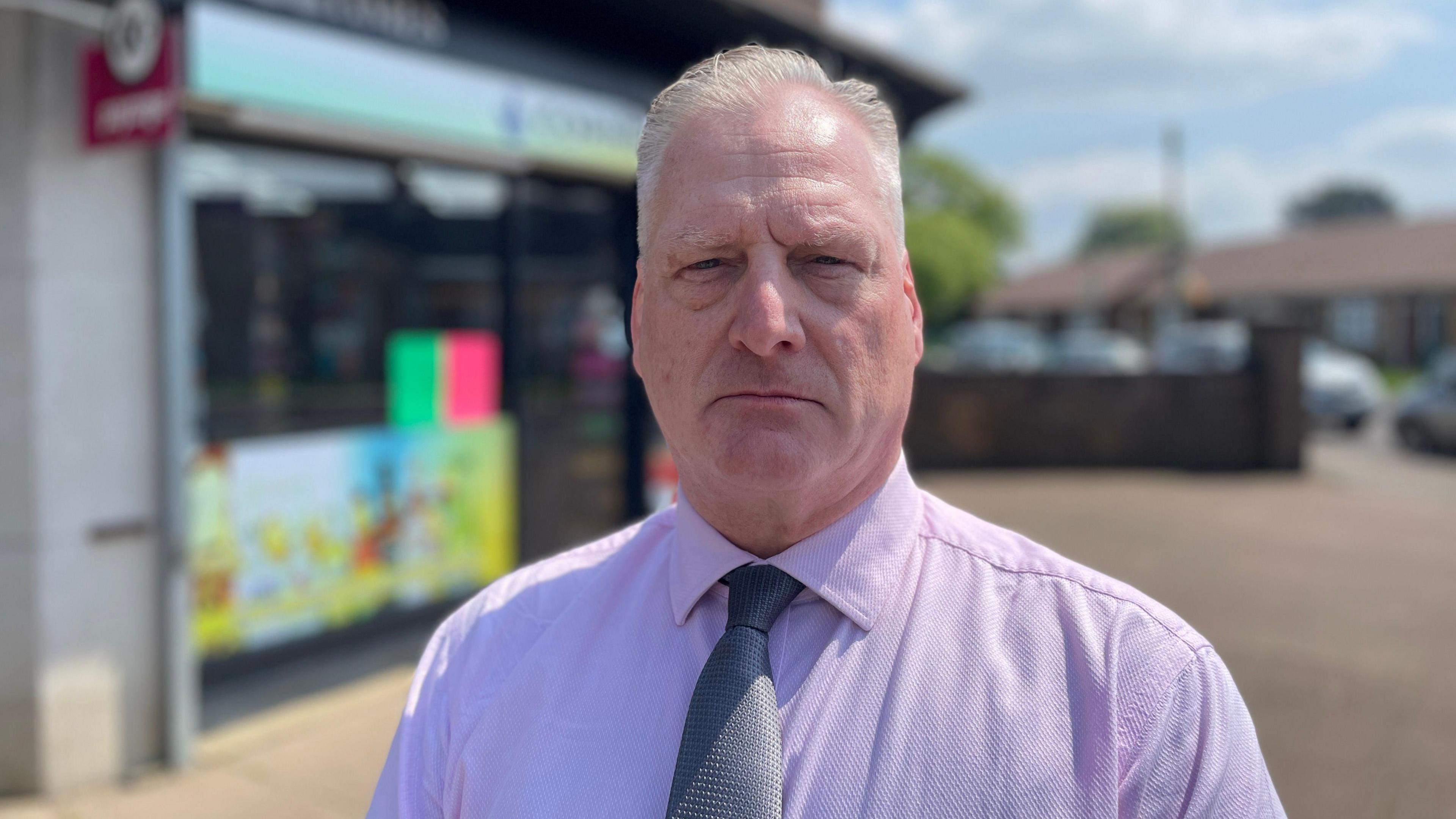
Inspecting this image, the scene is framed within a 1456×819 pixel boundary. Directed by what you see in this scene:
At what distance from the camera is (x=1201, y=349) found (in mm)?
24547

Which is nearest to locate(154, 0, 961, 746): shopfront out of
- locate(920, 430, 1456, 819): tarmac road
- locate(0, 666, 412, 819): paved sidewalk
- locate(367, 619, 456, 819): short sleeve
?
locate(0, 666, 412, 819): paved sidewalk

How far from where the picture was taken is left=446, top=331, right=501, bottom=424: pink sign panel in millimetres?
6059

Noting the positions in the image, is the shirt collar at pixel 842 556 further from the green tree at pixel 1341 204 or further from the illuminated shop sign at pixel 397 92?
the green tree at pixel 1341 204

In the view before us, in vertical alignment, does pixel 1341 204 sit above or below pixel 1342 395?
above

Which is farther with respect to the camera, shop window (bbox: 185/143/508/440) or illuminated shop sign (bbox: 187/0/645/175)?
shop window (bbox: 185/143/508/440)

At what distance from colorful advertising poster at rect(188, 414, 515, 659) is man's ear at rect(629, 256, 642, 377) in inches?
147

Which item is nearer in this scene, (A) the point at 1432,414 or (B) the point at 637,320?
(B) the point at 637,320

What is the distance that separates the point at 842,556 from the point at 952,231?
151 feet

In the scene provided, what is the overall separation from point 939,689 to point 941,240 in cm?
4528

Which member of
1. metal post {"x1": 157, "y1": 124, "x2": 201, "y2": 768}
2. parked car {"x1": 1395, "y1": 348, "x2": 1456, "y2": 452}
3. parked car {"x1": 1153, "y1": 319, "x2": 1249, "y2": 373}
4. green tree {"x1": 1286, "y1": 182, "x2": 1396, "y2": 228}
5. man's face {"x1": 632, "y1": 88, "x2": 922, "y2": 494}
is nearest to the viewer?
man's face {"x1": 632, "y1": 88, "x2": 922, "y2": 494}

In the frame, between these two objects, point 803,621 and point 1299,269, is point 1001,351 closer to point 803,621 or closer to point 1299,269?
point 1299,269

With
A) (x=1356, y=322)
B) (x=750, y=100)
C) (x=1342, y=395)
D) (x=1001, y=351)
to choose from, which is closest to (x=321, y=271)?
(x=750, y=100)

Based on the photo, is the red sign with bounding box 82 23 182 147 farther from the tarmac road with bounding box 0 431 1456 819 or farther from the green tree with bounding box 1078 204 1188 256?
the green tree with bounding box 1078 204 1188 256

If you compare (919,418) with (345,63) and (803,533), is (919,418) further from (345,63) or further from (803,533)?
(803,533)
